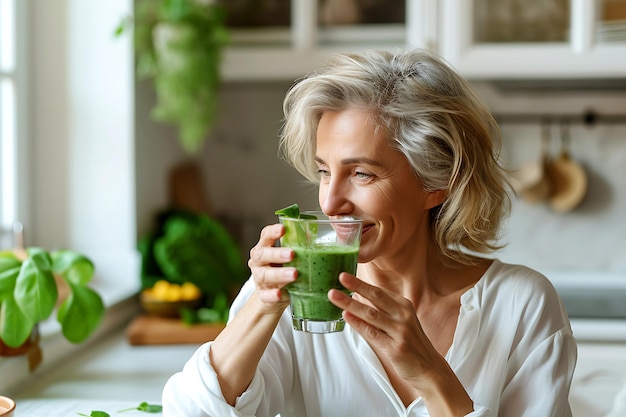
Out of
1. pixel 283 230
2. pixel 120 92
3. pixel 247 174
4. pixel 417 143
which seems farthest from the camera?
pixel 247 174

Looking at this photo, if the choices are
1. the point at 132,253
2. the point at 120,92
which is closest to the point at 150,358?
the point at 132,253

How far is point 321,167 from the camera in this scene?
1.40m

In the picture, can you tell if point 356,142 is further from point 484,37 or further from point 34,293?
point 484,37

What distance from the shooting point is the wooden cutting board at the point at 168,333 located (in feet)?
7.31

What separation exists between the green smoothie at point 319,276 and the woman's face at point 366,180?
0.20m

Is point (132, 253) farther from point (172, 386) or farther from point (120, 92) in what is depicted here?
point (172, 386)

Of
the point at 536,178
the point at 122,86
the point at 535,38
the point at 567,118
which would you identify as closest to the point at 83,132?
the point at 122,86

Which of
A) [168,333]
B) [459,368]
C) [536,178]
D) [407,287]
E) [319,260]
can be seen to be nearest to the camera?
[319,260]

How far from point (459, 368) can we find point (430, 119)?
454mm

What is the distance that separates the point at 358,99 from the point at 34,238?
5.03 ft

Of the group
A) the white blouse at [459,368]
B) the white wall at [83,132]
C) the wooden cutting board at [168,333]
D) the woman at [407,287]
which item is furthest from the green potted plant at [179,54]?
the white blouse at [459,368]

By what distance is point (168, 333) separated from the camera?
7.41 ft

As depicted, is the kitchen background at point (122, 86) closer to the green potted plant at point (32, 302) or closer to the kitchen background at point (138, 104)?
the kitchen background at point (138, 104)

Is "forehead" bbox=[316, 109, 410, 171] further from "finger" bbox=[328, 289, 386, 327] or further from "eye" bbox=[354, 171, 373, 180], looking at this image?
"finger" bbox=[328, 289, 386, 327]
